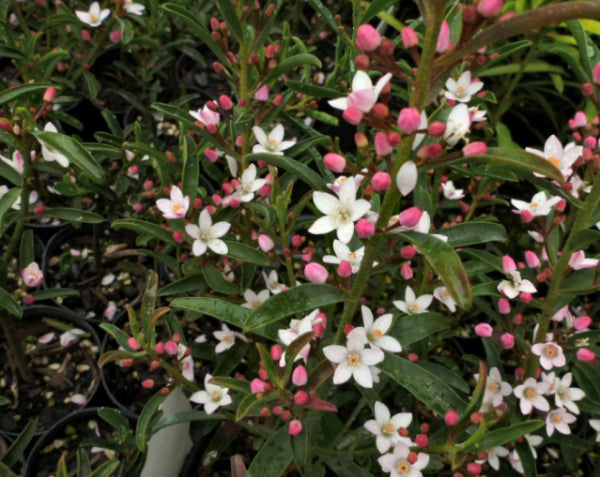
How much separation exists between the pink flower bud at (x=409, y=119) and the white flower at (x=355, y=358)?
372 millimetres

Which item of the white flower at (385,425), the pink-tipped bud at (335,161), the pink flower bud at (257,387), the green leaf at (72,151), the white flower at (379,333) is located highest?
the pink-tipped bud at (335,161)

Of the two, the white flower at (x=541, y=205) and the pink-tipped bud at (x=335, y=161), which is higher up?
the pink-tipped bud at (x=335, y=161)

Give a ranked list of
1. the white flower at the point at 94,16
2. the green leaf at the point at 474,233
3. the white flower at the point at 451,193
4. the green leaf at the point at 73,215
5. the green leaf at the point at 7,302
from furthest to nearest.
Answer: the white flower at the point at 94,16
the white flower at the point at 451,193
the green leaf at the point at 73,215
the green leaf at the point at 7,302
the green leaf at the point at 474,233

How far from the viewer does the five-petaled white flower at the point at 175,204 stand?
1184 mm

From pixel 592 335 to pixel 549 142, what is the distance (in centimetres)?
44

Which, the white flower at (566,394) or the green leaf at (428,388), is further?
the white flower at (566,394)

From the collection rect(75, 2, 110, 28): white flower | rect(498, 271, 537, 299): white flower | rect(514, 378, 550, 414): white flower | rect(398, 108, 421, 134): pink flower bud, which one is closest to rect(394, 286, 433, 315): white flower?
rect(498, 271, 537, 299): white flower

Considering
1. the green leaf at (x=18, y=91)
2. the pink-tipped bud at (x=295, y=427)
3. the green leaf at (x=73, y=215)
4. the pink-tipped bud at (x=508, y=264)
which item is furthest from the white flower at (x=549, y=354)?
the green leaf at (x=18, y=91)

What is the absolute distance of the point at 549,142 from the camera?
3.86 feet

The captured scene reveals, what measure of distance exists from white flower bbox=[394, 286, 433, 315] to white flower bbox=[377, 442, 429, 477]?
33 cm

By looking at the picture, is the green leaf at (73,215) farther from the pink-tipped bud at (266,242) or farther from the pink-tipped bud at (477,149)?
the pink-tipped bud at (477,149)

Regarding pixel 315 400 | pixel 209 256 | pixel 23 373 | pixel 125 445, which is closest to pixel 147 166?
pixel 209 256

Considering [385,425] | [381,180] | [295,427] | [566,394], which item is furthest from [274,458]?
[566,394]

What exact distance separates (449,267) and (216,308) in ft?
1.57
